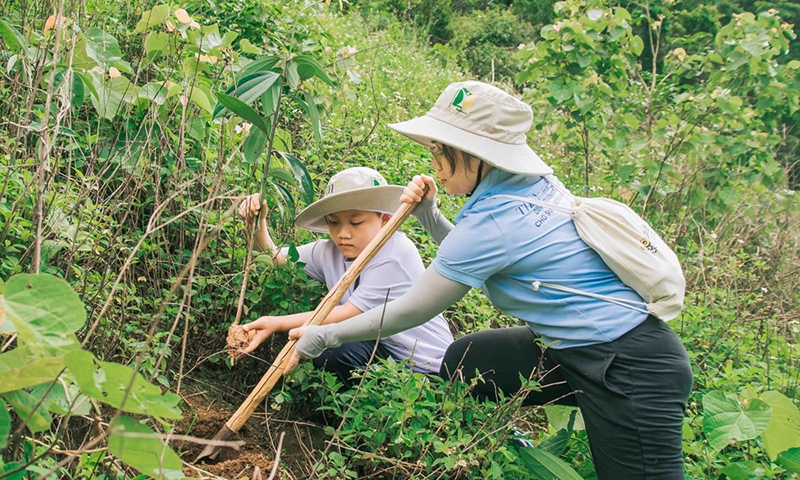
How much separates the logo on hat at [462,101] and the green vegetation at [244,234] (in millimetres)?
430

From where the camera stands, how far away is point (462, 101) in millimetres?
2201

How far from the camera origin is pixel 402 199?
249 centimetres

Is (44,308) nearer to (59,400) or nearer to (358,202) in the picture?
(59,400)

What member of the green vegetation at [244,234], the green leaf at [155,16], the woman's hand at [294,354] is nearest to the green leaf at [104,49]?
the green vegetation at [244,234]

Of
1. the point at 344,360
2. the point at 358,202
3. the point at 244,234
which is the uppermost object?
the point at 358,202

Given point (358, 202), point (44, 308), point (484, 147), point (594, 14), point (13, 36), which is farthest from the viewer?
point (594, 14)

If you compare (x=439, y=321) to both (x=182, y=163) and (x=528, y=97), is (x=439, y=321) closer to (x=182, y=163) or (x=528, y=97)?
(x=182, y=163)

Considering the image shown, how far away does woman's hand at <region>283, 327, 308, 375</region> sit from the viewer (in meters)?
2.30

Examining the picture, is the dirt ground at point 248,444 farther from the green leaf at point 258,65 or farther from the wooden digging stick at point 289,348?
the green leaf at point 258,65

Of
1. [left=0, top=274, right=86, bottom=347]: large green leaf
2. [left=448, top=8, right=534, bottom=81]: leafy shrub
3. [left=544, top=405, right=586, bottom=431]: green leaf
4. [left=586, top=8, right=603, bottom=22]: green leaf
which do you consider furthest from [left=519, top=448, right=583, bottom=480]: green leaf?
[left=448, top=8, right=534, bottom=81]: leafy shrub

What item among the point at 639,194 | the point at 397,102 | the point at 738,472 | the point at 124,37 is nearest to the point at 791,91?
the point at 639,194

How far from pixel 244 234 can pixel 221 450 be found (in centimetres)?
83

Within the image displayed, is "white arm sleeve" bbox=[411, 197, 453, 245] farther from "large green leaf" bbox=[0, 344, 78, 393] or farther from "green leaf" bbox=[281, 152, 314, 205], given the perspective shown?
"large green leaf" bbox=[0, 344, 78, 393]

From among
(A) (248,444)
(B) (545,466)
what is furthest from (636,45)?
(A) (248,444)
